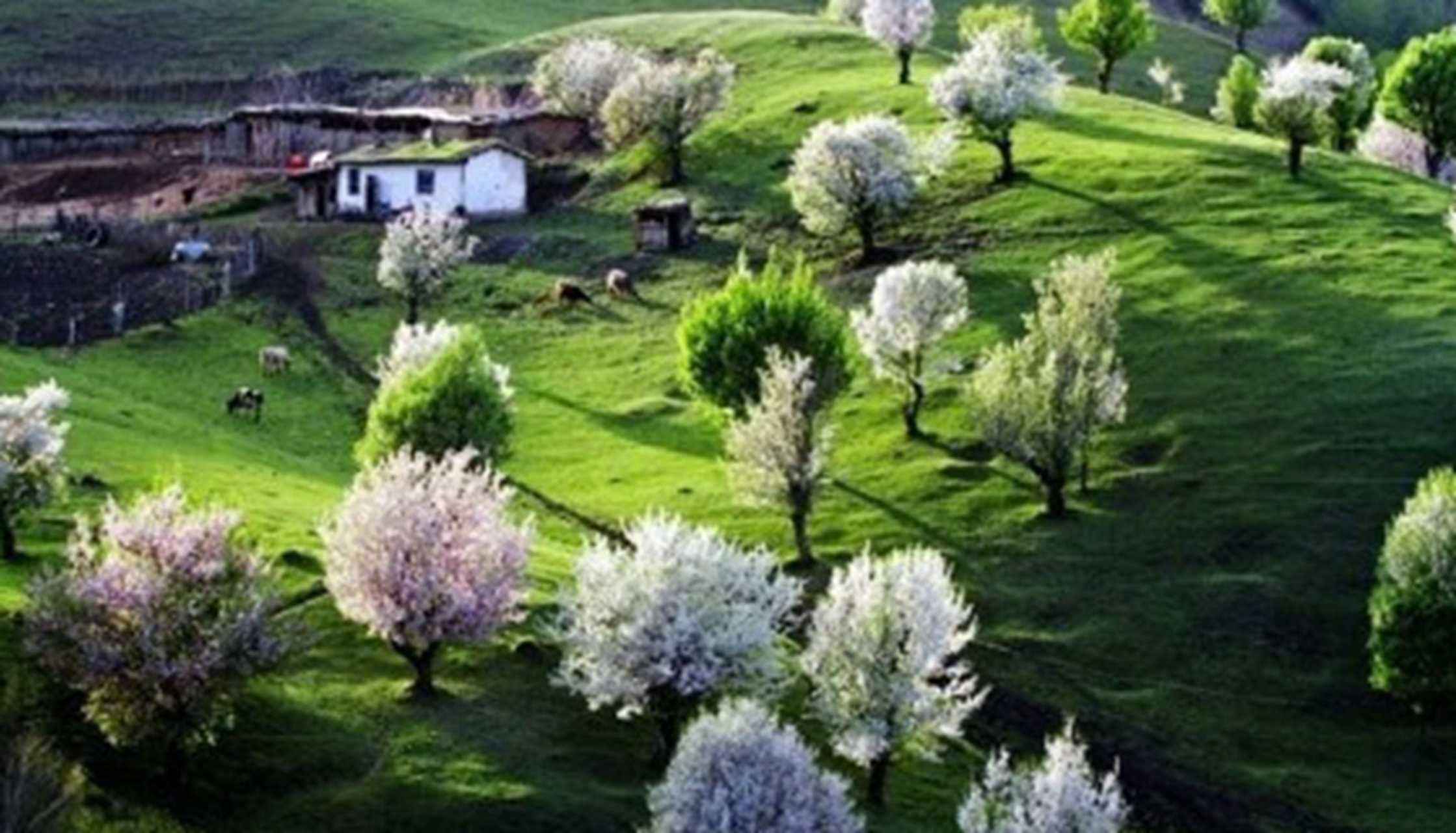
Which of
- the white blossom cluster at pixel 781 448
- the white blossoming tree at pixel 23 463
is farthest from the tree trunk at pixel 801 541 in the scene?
the white blossoming tree at pixel 23 463

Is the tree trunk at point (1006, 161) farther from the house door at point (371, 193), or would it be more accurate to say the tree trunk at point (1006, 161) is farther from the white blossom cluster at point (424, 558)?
the white blossom cluster at point (424, 558)

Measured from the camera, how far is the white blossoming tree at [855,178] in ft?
412

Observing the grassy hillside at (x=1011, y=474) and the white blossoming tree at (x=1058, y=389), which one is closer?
the grassy hillside at (x=1011, y=474)

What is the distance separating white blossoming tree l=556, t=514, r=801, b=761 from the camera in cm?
6575

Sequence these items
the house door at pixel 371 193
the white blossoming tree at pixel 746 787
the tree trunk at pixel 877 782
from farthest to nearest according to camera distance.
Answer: the house door at pixel 371 193
the tree trunk at pixel 877 782
the white blossoming tree at pixel 746 787

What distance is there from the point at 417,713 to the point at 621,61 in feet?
369

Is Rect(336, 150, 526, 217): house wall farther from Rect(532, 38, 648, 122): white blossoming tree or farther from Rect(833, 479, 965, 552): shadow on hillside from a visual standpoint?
Rect(833, 479, 965, 552): shadow on hillside

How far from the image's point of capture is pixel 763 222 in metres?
137

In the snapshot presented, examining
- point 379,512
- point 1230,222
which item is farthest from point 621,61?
point 379,512

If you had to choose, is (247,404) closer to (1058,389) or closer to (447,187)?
(1058,389)

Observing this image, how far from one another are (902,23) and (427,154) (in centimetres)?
3814

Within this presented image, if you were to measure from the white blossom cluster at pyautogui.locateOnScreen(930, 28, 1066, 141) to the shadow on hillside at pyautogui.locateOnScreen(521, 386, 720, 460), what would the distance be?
35.3 meters

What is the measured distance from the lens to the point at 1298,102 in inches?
5000

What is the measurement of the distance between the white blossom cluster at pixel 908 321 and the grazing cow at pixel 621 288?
2571cm
